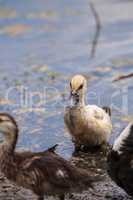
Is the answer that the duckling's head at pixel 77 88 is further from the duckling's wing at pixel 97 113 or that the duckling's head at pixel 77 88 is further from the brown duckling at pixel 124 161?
the brown duckling at pixel 124 161

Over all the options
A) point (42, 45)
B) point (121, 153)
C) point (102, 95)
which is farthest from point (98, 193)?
point (42, 45)

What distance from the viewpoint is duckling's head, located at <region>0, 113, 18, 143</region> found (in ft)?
21.8

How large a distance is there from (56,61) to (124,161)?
6.45 m

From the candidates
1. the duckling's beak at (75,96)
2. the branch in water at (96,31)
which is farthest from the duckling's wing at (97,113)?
the branch in water at (96,31)

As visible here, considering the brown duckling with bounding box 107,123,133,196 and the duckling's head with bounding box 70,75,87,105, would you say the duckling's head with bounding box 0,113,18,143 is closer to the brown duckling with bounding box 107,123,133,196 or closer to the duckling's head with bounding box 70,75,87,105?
the brown duckling with bounding box 107,123,133,196

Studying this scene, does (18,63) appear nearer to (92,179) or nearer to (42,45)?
(42,45)

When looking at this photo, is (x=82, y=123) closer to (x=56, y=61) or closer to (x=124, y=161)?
(x=124, y=161)

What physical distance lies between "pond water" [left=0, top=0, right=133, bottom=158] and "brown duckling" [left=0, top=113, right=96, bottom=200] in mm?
2143

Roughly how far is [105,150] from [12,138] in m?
2.43

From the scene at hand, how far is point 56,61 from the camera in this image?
13.2m

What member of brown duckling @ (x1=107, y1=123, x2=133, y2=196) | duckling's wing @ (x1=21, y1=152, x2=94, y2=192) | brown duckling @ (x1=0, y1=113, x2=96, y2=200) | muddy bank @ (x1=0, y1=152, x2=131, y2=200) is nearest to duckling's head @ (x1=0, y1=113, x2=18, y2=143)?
brown duckling @ (x1=0, y1=113, x2=96, y2=200)

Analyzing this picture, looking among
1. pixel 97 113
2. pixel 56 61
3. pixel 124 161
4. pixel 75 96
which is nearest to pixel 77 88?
pixel 75 96

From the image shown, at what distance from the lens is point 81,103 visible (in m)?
9.05

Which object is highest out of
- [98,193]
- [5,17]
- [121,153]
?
[5,17]
